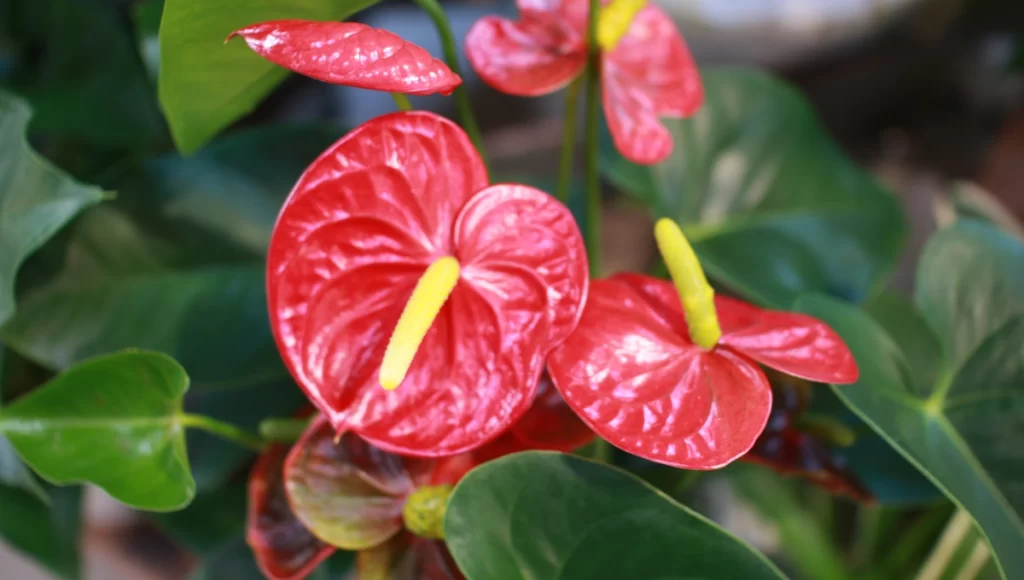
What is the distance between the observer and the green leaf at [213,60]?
1.13ft

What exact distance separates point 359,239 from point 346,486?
0.46 ft

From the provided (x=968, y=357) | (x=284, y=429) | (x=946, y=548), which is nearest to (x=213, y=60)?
(x=284, y=429)

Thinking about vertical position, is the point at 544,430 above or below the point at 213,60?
below

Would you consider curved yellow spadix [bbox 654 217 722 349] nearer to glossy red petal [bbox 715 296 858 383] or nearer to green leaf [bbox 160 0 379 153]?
glossy red petal [bbox 715 296 858 383]

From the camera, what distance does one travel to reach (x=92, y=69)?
68 cm

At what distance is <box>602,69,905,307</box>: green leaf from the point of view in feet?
2.25

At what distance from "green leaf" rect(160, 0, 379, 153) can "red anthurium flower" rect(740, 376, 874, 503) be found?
0.34 m

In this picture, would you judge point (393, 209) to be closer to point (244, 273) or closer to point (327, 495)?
point (327, 495)

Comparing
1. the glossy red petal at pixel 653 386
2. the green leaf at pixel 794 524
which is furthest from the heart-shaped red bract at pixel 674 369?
the green leaf at pixel 794 524

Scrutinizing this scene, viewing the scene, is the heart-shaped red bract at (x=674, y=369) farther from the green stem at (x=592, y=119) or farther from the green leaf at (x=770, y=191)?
the green leaf at (x=770, y=191)

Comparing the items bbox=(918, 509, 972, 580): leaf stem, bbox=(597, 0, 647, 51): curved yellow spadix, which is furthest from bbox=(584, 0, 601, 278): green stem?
bbox=(918, 509, 972, 580): leaf stem

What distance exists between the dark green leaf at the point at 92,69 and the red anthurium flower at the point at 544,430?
48 cm

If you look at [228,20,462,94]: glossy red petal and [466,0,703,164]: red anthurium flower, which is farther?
[466,0,703,164]: red anthurium flower

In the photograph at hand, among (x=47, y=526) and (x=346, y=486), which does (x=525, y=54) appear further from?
(x=47, y=526)
